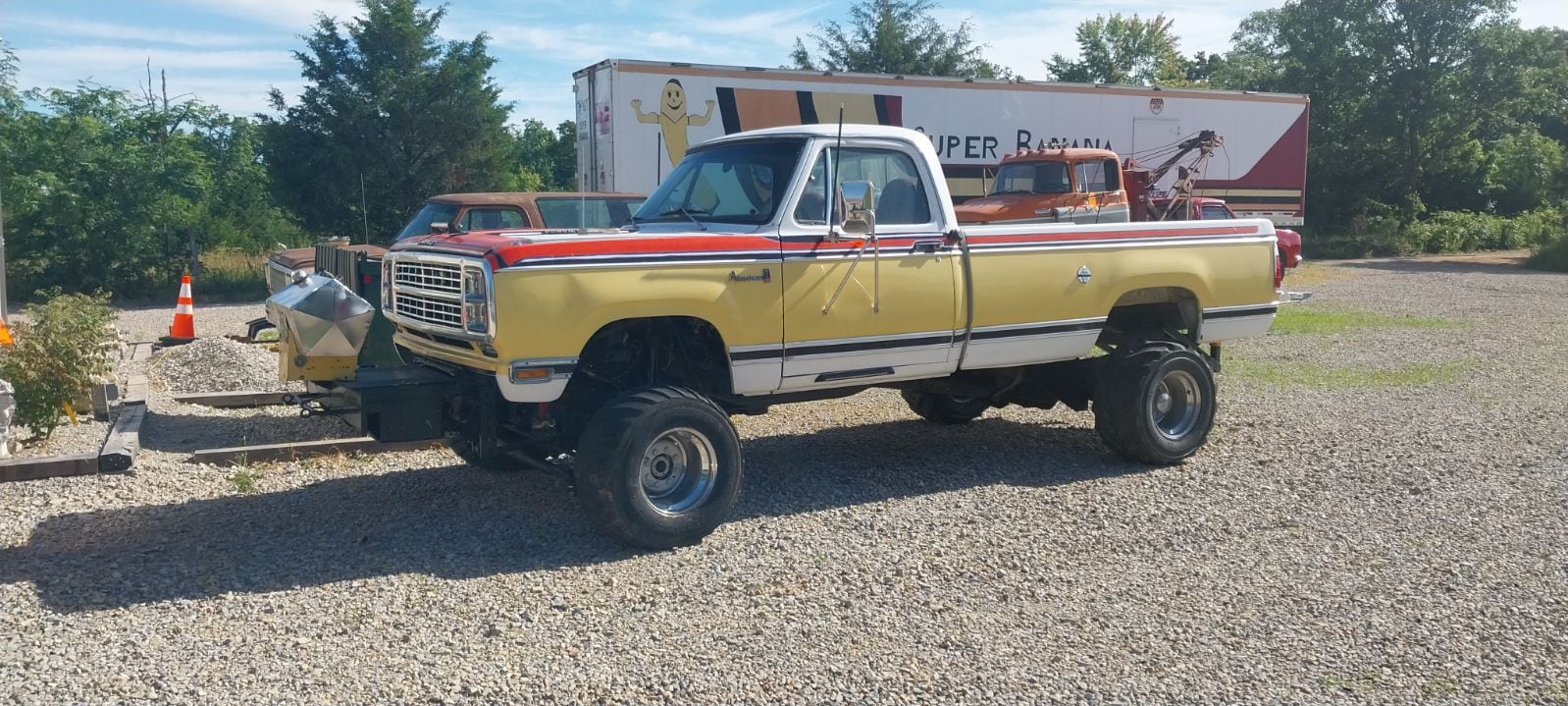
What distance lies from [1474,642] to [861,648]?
8.07ft

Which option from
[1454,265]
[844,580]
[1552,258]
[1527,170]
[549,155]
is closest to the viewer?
[844,580]

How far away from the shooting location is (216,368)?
10992 millimetres

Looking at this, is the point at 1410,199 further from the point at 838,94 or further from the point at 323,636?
the point at 323,636

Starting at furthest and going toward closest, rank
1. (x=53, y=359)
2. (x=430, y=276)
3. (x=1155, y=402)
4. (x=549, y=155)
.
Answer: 1. (x=549, y=155)
2. (x=53, y=359)
3. (x=1155, y=402)
4. (x=430, y=276)

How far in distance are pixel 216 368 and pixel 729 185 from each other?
6.39m

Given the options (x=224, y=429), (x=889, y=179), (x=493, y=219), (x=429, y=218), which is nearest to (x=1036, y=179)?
(x=493, y=219)

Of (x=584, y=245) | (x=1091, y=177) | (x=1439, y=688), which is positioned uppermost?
(x=1091, y=177)

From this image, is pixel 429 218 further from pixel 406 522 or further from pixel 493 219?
pixel 406 522

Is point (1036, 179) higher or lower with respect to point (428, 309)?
higher

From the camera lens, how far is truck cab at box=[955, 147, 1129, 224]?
1628 centimetres

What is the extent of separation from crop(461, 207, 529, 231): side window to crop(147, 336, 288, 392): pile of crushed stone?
2237 millimetres

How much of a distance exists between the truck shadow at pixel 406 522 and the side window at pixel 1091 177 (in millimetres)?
8749

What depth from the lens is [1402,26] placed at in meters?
37.6

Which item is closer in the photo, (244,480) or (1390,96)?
(244,480)
